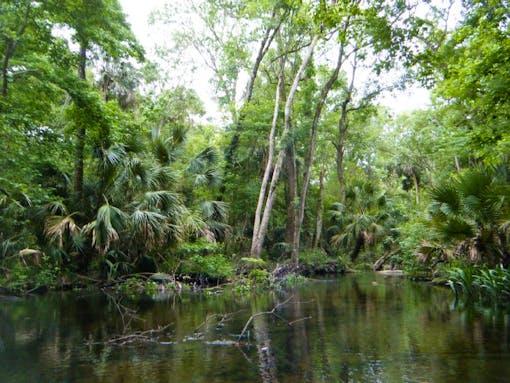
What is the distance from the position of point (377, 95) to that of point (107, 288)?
18461mm

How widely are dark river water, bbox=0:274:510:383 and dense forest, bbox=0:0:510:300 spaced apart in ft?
11.0

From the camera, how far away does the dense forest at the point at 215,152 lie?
391 inches

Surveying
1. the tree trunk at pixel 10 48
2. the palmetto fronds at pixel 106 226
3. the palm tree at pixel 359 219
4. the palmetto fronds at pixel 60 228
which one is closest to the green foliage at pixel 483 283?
the palmetto fronds at pixel 106 226

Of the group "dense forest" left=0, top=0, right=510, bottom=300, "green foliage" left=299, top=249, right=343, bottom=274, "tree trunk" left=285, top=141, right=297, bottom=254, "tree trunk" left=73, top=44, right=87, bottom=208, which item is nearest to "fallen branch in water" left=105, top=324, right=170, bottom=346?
"dense forest" left=0, top=0, right=510, bottom=300

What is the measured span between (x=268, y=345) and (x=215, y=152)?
539 inches

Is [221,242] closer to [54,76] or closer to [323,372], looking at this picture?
[54,76]

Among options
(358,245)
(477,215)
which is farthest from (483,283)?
(358,245)

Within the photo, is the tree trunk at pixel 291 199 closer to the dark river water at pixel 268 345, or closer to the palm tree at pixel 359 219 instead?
the palm tree at pixel 359 219

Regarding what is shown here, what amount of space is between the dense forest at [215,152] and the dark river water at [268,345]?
3.34 meters

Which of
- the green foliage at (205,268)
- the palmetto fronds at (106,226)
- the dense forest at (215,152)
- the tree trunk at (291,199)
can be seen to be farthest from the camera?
the tree trunk at (291,199)

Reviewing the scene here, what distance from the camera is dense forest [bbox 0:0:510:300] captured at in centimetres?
994

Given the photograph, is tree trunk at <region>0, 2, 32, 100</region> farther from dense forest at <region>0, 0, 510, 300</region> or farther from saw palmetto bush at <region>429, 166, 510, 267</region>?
saw palmetto bush at <region>429, 166, 510, 267</region>

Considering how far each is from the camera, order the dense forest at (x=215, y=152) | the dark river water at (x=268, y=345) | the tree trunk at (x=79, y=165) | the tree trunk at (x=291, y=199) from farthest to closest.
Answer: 1. the tree trunk at (x=291, y=199)
2. the tree trunk at (x=79, y=165)
3. the dense forest at (x=215, y=152)
4. the dark river water at (x=268, y=345)

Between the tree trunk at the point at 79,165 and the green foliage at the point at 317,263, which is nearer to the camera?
the tree trunk at the point at 79,165
